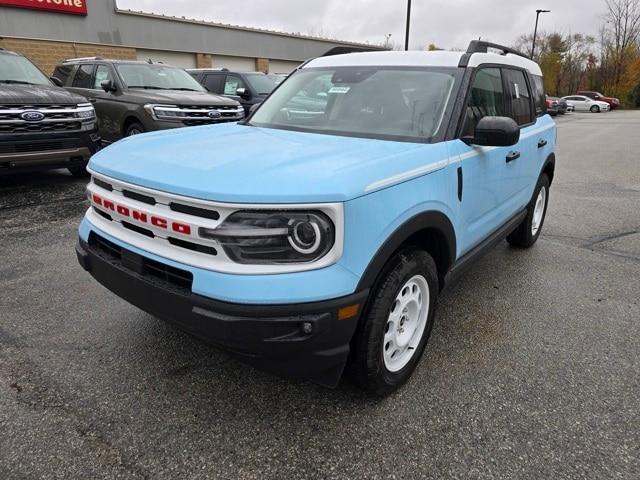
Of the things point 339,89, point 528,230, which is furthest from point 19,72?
point 528,230

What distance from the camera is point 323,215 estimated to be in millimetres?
1964

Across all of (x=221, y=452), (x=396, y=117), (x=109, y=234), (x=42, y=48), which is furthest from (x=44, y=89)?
(x=42, y=48)

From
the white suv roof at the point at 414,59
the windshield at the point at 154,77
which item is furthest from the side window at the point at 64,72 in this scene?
the white suv roof at the point at 414,59

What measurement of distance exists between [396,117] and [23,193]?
6079mm

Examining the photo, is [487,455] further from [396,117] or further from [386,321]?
[396,117]

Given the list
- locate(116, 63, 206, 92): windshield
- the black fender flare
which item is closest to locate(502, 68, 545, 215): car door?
the black fender flare

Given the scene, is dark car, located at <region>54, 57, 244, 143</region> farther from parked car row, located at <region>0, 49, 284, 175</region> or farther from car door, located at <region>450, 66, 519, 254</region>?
car door, located at <region>450, 66, 519, 254</region>

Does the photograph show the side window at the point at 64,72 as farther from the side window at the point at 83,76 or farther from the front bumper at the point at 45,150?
the front bumper at the point at 45,150

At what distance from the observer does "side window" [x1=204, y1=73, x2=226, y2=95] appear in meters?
12.0

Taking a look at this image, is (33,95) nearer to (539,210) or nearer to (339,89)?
(339,89)

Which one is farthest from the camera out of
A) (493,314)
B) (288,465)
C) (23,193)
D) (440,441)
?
(23,193)

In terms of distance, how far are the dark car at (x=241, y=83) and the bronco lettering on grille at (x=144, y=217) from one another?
860 cm

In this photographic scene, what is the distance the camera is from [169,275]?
2.17m

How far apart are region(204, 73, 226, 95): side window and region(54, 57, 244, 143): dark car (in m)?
2.58
